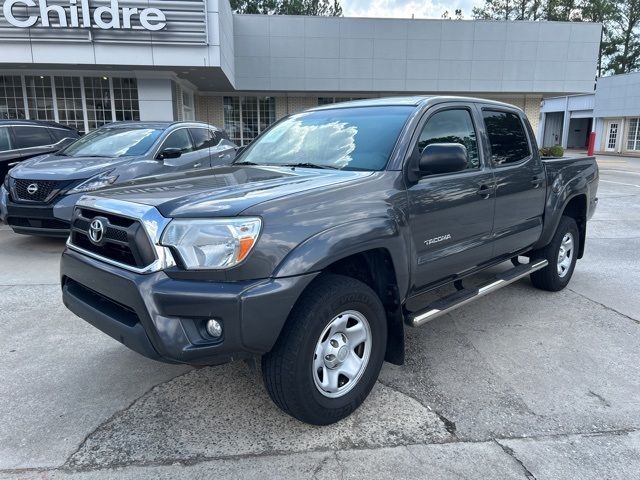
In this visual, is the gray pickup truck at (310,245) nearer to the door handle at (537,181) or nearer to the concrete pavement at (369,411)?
the concrete pavement at (369,411)

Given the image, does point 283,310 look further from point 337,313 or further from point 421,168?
point 421,168

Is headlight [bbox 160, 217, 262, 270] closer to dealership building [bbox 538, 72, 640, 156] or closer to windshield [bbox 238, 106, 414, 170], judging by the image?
windshield [bbox 238, 106, 414, 170]

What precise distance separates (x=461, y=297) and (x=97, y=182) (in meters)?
5.32

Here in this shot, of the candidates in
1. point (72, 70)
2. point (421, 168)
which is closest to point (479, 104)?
point (421, 168)

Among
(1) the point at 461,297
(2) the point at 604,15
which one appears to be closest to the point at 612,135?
(2) the point at 604,15

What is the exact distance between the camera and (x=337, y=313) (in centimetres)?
280

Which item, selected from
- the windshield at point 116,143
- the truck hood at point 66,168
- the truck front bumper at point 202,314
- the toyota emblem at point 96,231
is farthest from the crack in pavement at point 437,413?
the windshield at point 116,143

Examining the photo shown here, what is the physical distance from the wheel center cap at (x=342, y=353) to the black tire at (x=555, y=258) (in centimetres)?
323

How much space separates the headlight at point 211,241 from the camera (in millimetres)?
2482

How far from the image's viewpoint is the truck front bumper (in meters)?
2.43

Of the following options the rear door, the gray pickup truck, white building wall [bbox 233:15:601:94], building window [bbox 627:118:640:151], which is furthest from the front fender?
building window [bbox 627:118:640:151]

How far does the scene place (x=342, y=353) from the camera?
2941mm

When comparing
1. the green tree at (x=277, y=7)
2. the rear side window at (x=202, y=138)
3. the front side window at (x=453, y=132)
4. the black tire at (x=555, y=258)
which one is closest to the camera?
the front side window at (x=453, y=132)

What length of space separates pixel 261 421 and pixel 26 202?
5551mm
